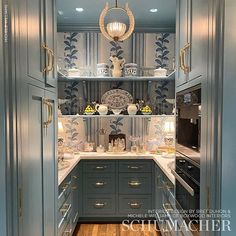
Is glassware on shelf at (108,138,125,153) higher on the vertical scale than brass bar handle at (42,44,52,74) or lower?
lower

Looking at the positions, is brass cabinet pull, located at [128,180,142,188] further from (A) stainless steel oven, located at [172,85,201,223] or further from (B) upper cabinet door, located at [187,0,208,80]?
(B) upper cabinet door, located at [187,0,208,80]

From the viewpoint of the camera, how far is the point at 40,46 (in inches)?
56.9

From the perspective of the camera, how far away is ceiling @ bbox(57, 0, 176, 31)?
3.31 m

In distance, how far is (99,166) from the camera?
3789 mm

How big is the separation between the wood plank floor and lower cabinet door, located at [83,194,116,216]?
0.17m

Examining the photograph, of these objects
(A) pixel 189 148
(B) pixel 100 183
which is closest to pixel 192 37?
(A) pixel 189 148

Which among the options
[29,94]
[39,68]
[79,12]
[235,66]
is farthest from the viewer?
[79,12]

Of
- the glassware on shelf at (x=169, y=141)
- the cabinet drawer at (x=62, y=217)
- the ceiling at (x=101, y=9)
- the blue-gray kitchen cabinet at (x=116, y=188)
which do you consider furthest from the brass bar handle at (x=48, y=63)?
the glassware on shelf at (x=169, y=141)

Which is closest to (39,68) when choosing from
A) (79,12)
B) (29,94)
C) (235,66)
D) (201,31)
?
(29,94)

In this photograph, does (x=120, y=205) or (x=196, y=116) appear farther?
(x=120, y=205)

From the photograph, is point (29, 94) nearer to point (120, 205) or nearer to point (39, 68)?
point (39, 68)

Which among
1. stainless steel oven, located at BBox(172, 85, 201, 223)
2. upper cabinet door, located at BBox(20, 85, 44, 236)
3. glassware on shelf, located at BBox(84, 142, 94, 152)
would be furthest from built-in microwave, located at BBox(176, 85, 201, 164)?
glassware on shelf, located at BBox(84, 142, 94, 152)

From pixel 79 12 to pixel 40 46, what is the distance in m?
2.44

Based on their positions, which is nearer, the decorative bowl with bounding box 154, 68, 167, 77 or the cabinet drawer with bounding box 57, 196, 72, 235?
the cabinet drawer with bounding box 57, 196, 72, 235
